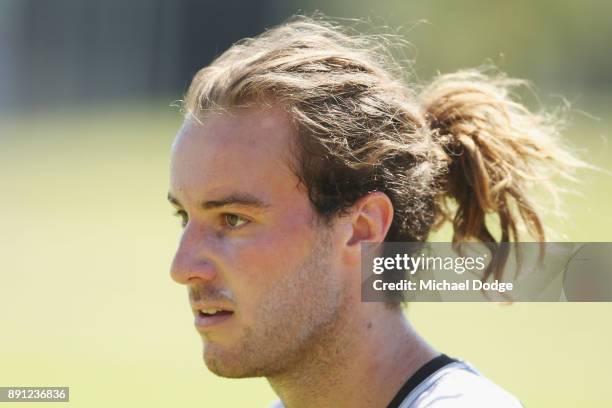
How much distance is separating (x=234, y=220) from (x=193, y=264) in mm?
200

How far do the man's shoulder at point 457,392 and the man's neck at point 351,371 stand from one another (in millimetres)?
142

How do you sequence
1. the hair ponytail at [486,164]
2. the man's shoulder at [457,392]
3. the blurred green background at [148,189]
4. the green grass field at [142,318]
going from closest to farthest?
the man's shoulder at [457,392] < the hair ponytail at [486,164] < the green grass field at [142,318] < the blurred green background at [148,189]

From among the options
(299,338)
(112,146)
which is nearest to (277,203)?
(299,338)

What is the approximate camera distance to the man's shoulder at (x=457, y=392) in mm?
3314

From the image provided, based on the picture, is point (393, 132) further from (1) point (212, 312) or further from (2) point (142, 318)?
(2) point (142, 318)

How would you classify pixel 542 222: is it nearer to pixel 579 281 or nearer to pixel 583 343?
pixel 579 281

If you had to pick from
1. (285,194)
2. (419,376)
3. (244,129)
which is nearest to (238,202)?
(285,194)

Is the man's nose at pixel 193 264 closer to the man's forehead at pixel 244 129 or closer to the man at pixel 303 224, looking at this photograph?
the man at pixel 303 224

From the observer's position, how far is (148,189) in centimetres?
2248

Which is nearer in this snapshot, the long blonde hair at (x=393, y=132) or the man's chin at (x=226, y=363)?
the man's chin at (x=226, y=363)

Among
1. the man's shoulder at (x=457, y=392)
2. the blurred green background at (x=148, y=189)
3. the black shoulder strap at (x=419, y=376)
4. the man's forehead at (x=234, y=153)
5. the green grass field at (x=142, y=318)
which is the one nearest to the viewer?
the man's shoulder at (x=457, y=392)

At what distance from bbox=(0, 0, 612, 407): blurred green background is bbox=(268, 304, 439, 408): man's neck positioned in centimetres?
134

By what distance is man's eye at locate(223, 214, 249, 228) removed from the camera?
3.65 metres

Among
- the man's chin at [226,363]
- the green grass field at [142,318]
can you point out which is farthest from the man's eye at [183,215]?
the green grass field at [142,318]
